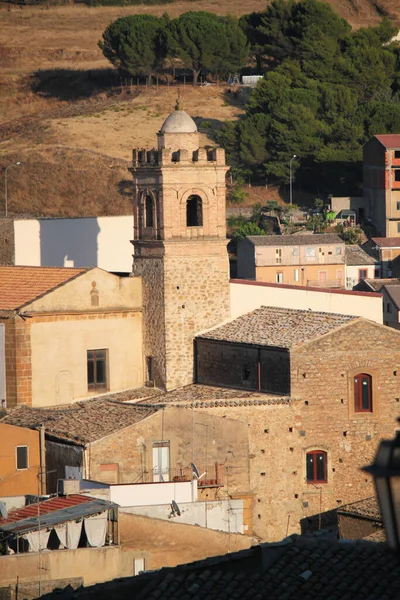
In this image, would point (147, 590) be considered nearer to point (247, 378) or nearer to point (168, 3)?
point (247, 378)

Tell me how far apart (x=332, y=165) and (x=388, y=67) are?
14.6 meters

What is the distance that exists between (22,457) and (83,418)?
2.46 metres

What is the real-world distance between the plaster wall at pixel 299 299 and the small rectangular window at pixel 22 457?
812 cm

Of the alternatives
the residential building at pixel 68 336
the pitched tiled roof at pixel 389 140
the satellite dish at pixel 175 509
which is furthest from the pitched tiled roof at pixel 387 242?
the satellite dish at pixel 175 509

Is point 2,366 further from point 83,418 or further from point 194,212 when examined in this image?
point 194,212

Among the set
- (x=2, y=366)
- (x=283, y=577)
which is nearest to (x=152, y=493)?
(x=2, y=366)

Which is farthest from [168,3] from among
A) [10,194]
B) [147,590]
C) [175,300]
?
[147,590]

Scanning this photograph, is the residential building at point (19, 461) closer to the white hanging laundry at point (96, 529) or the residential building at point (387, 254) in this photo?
the white hanging laundry at point (96, 529)

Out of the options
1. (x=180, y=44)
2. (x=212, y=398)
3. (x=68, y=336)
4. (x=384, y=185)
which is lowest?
(x=212, y=398)

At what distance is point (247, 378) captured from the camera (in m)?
42.4

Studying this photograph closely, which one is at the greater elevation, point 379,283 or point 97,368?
point 97,368

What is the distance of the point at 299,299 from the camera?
163 feet

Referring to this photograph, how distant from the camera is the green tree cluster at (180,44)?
4621 inches

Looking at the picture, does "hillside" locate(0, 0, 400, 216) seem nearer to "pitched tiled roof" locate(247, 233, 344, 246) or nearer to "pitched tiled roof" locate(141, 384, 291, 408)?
"pitched tiled roof" locate(247, 233, 344, 246)
